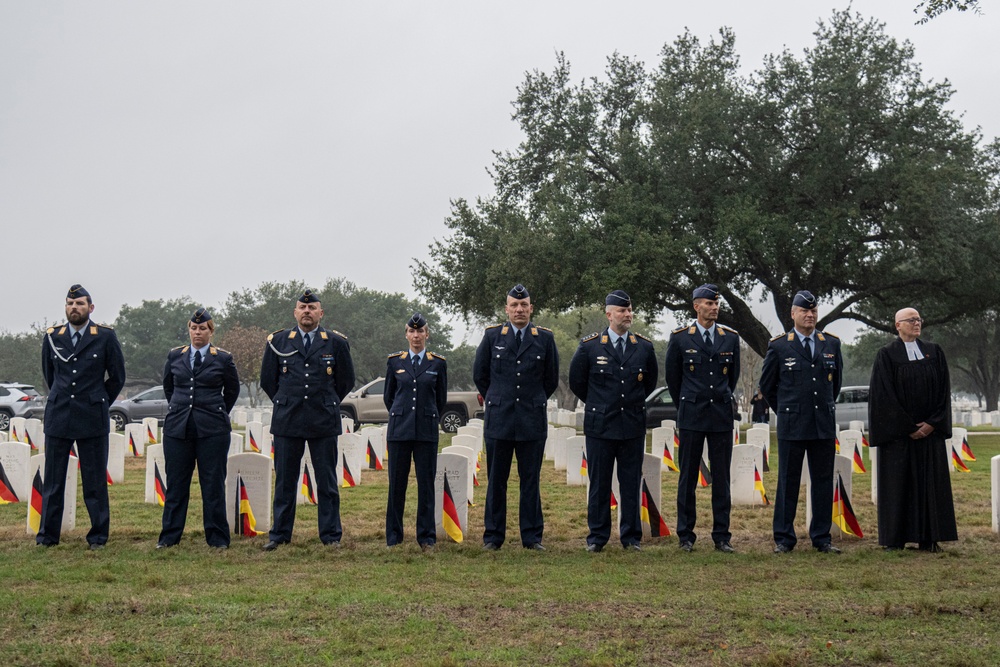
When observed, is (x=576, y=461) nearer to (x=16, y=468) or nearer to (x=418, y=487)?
(x=418, y=487)

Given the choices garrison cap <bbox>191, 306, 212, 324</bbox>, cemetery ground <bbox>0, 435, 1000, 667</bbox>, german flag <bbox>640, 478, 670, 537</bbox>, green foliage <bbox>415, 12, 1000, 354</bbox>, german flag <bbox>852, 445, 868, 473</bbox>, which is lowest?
cemetery ground <bbox>0, 435, 1000, 667</bbox>

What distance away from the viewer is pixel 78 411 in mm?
8258

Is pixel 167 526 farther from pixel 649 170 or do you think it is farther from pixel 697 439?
pixel 649 170

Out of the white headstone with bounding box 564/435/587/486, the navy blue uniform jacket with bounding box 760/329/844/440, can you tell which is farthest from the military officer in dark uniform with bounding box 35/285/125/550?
the white headstone with bounding box 564/435/587/486

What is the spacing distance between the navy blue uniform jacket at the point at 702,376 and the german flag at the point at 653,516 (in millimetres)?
766

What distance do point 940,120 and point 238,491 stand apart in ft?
Answer: 71.1

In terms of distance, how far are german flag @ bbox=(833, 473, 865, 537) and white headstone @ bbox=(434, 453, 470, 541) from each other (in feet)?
10.4

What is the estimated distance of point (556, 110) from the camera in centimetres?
2886

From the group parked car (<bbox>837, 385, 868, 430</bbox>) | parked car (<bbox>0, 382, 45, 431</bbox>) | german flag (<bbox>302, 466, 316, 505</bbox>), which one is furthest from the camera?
parked car (<bbox>0, 382, 45, 431</bbox>)

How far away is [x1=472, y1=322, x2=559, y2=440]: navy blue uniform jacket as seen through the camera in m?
8.27

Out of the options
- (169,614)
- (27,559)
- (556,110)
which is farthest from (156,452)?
(556,110)

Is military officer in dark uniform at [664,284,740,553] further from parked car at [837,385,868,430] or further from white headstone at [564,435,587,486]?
parked car at [837,385,868,430]

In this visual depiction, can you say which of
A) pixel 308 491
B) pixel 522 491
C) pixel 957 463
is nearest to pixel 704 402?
pixel 522 491

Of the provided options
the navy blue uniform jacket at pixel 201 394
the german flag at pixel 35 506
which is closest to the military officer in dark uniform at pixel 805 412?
the navy blue uniform jacket at pixel 201 394
